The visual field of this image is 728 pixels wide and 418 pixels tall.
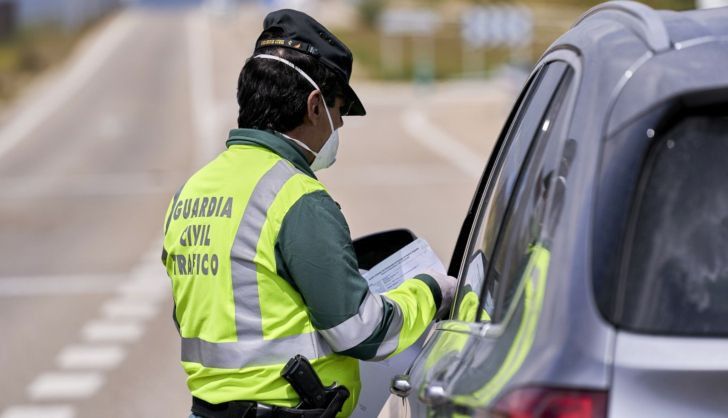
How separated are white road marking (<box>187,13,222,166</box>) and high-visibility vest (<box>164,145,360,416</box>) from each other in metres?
27.5

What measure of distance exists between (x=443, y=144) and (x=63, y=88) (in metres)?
33.1

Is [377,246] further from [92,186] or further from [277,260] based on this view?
[92,186]

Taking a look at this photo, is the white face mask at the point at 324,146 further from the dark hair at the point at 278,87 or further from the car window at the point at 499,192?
the car window at the point at 499,192

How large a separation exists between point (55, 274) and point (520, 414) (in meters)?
14.8

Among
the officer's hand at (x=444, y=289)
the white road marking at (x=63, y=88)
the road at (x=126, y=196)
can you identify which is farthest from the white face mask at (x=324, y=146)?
the white road marking at (x=63, y=88)

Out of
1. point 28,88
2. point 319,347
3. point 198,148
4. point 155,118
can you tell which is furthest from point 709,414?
point 28,88

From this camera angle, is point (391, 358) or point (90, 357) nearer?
point (391, 358)

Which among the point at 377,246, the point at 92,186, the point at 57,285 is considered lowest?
the point at 92,186

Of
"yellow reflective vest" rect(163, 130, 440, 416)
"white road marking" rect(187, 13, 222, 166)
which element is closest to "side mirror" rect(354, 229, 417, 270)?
"yellow reflective vest" rect(163, 130, 440, 416)

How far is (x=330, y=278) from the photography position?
11.0 ft

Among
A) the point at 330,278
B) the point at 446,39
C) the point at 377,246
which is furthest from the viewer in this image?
the point at 446,39

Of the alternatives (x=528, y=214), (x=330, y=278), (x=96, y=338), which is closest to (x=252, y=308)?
(x=330, y=278)

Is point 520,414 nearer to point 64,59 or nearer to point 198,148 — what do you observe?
point 198,148

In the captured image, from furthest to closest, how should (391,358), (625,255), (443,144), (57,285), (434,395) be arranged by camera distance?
(443,144)
(57,285)
(391,358)
(434,395)
(625,255)
